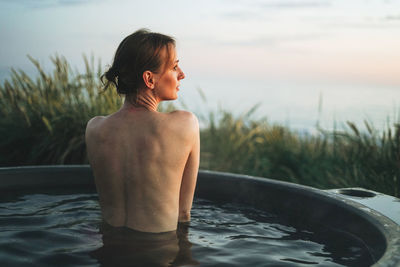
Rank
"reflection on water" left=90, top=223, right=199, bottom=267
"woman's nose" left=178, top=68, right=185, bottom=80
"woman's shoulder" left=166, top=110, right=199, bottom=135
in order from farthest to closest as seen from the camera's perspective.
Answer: "woman's nose" left=178, top=68, right=185, bottom=80
"woman's shoulder" left=166, top=110, right=199, bottom=135
"reflection on water" left=90, top=223, right=199, bottom=267

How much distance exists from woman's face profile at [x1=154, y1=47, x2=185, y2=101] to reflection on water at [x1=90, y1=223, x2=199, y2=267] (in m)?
0.57

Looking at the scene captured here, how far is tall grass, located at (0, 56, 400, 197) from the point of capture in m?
3.92

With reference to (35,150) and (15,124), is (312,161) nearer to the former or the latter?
(35,150)

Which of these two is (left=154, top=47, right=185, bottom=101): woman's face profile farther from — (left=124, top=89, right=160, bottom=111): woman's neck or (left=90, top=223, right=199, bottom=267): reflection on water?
(left=90, top=223, right=199, bottom=267): reflection on water

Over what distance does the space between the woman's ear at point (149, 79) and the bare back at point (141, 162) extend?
11 cm

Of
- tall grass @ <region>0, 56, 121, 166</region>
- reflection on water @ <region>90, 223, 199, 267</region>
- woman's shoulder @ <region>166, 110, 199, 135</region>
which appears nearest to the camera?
reflection on water @ <region>90, 223, 199, 267</region>

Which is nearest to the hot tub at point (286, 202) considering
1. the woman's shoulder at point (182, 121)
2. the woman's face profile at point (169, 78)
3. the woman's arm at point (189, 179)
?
the woman's arm at point (189, 179)

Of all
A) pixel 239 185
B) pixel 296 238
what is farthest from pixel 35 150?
pixel 296 238

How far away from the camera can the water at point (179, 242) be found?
1.69m

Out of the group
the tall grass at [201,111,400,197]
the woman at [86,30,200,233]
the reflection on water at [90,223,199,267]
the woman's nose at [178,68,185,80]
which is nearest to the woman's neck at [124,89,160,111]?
the woman at [86,30,200,233]

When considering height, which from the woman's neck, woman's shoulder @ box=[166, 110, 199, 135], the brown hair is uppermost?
the brown hair

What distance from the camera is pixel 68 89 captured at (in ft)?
16.0

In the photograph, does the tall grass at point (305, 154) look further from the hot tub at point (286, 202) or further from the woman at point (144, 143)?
the woman at point (144, 143)

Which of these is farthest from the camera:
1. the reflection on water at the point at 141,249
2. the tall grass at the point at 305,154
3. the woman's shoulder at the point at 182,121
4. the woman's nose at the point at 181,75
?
the tall grass at the point at 305,154
